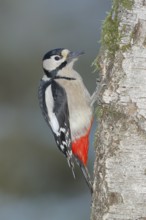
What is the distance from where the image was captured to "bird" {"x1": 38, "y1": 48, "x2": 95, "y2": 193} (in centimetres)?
486

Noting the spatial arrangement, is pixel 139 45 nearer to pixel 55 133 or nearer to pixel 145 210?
pixel 145 210

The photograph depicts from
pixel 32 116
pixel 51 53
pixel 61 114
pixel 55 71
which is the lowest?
pixel 32 116

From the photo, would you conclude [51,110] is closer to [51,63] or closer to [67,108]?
[67,108]

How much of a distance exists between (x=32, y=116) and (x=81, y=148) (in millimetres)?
3018

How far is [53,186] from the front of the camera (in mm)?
7891

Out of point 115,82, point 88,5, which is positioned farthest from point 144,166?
point 88,5

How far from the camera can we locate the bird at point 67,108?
4863 mm

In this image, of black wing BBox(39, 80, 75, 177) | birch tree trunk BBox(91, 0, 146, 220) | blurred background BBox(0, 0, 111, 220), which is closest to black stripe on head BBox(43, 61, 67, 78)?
black wing BBox(39, 80, 75, 177)

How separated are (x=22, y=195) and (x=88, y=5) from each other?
6.77 ft

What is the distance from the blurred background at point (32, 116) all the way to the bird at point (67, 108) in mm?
2533

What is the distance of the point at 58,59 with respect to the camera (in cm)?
501

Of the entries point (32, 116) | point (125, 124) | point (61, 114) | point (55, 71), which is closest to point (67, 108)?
point (61, 114)

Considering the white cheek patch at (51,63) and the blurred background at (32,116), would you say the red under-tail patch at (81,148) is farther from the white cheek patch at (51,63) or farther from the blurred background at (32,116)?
the blurred background at (32,116)

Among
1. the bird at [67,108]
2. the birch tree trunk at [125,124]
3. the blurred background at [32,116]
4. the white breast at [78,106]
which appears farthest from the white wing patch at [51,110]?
the blurred background at [32,116]
